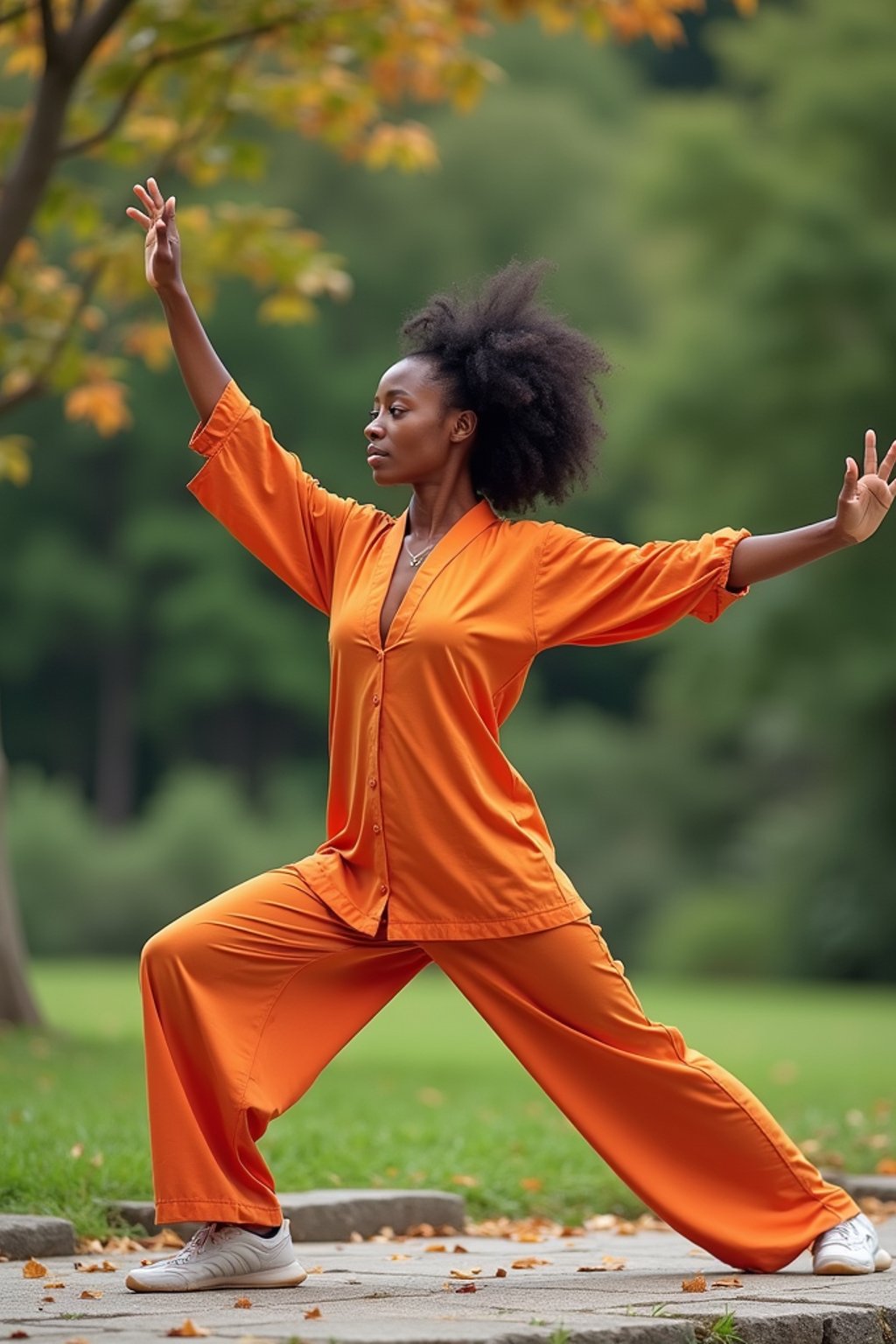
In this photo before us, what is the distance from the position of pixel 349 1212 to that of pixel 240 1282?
55.9 inches

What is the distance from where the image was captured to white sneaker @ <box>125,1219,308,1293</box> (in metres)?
4.87

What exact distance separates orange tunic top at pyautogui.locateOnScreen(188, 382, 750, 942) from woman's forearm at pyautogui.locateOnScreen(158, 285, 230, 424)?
2.0 inches

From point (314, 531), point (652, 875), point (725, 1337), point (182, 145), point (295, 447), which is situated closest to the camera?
point (725, 1337)

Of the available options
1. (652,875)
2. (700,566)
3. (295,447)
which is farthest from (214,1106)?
(295,447)

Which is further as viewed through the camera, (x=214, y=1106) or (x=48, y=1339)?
(x=214, y=1106)

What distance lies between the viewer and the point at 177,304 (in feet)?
17.0

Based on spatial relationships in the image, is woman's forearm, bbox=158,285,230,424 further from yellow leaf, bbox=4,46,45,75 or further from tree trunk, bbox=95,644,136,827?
tree trunk, bbox=95,644,136,827

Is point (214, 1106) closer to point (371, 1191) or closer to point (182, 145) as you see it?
point (371, 1191)

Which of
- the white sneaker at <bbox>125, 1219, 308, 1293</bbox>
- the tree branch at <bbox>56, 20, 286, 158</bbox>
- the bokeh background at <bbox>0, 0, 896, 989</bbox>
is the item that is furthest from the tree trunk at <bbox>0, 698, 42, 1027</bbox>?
→ the bokeh background at <bbox>0, 0, 896, 989</bbox>

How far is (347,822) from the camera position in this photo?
5.18 m

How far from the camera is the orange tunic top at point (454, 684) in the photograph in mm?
4988

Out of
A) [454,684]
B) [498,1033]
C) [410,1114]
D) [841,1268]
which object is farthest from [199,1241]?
[410,1114]

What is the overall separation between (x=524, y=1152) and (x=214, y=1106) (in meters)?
3.30

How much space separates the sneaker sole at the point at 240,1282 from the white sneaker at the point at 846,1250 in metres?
1.24
